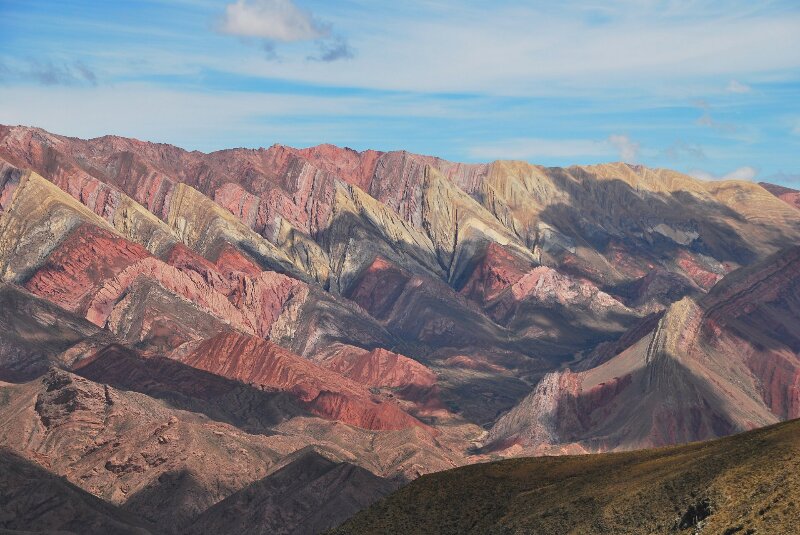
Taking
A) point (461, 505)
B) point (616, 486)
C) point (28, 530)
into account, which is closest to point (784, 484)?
point (616, 486)

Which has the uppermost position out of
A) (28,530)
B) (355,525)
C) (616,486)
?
(616,486)

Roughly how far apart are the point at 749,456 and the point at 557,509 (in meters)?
14.5

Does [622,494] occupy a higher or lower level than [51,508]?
higher

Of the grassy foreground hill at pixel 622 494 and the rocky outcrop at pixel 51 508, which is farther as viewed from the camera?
the rocky outcrop at pixel 51 508

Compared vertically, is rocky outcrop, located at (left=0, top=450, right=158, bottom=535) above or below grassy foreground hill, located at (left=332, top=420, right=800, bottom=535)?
below

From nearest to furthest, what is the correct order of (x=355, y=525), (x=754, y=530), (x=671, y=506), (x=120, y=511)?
1. (x=754, y=530)
2. (x=671, y=506)
3. (x=355, y=525)
4. (x=120, y=511)

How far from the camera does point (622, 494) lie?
91188 mm

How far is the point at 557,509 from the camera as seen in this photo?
307ft

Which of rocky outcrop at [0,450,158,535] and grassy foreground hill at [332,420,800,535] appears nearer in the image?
grassy foreground hill at [332,420,800,535]

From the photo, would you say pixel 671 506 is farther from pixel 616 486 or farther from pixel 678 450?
pixel 678 450

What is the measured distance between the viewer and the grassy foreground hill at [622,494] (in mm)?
78625

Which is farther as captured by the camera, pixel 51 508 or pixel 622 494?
pixel 51 508

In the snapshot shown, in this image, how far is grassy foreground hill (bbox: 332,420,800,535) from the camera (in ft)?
258

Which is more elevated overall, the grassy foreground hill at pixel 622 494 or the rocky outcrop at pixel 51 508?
the grassy foreground hill at pixel 622 494
